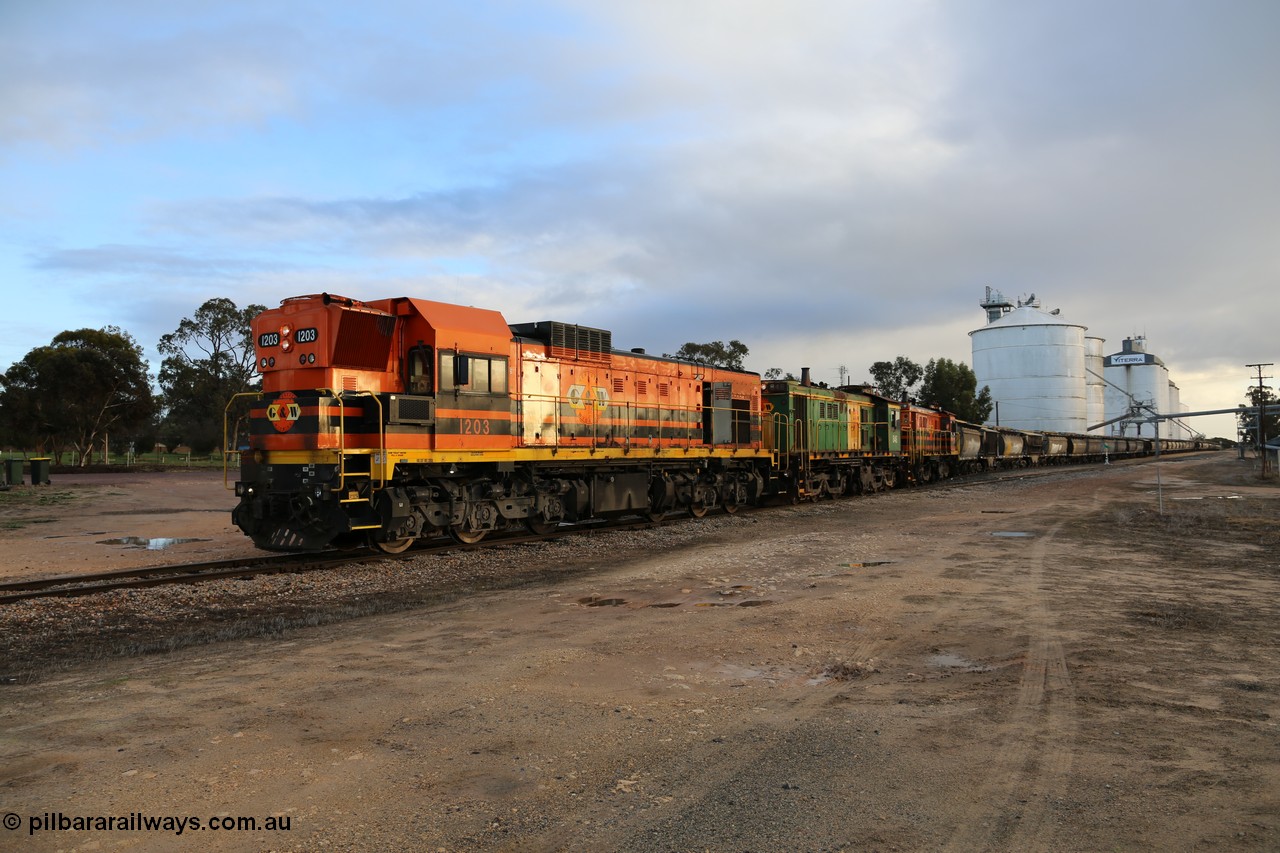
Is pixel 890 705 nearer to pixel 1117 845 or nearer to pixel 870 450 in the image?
pixel 1117 845

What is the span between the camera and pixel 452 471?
1398 cm

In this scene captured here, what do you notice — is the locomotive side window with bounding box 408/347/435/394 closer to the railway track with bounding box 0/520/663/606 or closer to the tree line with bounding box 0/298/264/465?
the railway track with bounding box 0/520/663/606

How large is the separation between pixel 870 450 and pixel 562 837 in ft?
94.4

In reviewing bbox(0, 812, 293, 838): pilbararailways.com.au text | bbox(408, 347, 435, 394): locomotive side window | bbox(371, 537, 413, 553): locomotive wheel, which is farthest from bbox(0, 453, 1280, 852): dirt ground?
bbox(408, 347, 435, 394): locomotive side window

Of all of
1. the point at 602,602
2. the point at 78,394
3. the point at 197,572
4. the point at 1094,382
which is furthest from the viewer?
the point at 1094,382

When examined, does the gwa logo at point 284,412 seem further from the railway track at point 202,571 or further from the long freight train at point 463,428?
the railway track at point 202,571

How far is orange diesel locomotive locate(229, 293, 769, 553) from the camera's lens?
12.5 metres

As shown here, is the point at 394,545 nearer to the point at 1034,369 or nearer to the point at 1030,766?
the point at 1030,766

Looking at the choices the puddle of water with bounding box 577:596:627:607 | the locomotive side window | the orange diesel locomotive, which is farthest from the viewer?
the locomotive side window

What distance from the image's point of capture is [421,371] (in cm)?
1363

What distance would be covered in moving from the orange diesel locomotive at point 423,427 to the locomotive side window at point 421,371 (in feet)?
0.07

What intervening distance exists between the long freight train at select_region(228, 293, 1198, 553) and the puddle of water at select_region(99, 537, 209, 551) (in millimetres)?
1845

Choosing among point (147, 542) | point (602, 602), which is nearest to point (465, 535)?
point (602, 602)

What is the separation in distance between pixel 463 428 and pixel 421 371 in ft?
4.02
